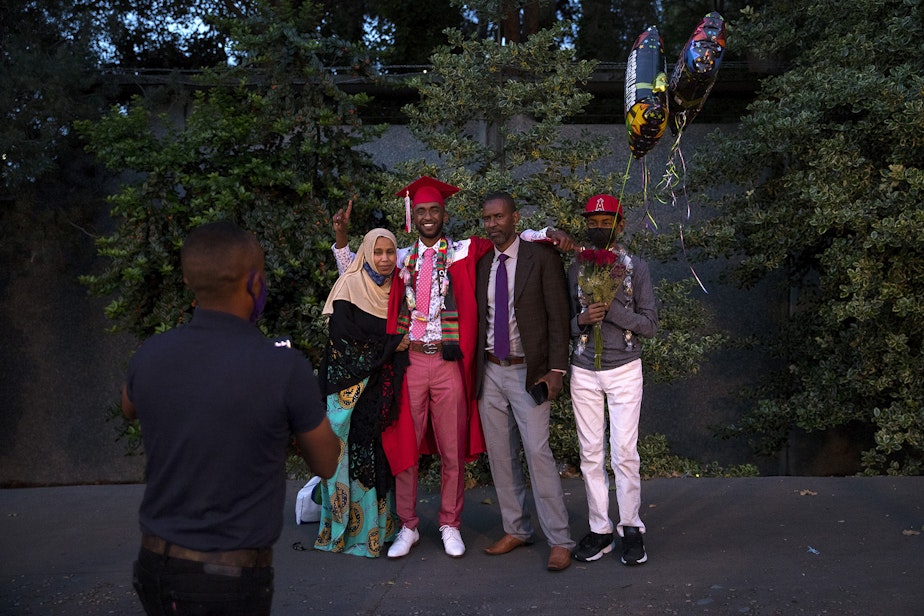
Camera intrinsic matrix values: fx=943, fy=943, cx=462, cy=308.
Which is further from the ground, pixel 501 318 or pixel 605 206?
pixel 605 206

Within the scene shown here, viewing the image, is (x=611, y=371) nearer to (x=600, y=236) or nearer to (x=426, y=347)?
(x=600, y=236)

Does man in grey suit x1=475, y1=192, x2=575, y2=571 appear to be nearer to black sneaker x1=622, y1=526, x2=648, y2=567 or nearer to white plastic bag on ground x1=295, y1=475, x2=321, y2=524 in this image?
black sneaker x1=622, y1=526, x2=648, y2=567

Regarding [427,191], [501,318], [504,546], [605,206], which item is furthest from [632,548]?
[427,191]

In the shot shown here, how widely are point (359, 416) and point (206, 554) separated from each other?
9.15 feet

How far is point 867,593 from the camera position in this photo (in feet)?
14.6

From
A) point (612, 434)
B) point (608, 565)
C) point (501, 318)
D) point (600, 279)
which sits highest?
point (600, 279)

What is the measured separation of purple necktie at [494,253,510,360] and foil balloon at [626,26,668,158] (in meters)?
1.02

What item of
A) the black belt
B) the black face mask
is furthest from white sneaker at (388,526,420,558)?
the black belt

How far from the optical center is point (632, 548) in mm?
4926

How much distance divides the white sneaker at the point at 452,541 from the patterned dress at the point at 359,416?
36cm

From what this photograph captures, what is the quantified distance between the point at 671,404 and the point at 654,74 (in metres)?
4.33

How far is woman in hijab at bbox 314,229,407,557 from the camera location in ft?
17.3

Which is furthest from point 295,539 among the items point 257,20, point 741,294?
point 741,294

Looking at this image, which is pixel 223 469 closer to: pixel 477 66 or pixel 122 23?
pixel 477 66
